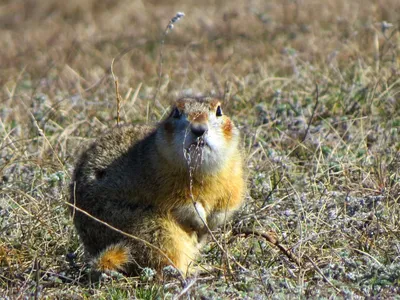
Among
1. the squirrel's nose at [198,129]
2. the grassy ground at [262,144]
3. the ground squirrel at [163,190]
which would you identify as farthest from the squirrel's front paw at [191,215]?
the squirrel's nose at [198,129]

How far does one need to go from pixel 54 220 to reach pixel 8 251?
1.61 feet


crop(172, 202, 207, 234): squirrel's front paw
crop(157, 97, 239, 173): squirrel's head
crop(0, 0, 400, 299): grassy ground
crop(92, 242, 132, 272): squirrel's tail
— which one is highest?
crop(157, 97, 239, 173): squirrel's head

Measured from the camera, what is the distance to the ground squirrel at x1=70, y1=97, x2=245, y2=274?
466cm

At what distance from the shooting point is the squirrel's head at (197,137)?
4539 mm

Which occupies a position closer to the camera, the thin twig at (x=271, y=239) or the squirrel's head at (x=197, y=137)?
the squirrel's head at (x=197, y=137)

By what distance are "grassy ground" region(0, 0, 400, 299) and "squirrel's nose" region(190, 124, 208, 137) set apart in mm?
660

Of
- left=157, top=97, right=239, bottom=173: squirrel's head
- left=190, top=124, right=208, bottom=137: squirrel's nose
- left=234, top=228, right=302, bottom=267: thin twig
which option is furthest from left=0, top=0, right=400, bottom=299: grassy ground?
left=190, top=124, right=208, bottom=137: squirrel's nose

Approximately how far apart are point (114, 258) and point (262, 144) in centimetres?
223

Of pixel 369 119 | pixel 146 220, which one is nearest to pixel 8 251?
pixel 146 220

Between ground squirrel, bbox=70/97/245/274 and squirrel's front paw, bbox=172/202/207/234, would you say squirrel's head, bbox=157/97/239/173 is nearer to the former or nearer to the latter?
ground squirrel, bbox=70/97/245/274

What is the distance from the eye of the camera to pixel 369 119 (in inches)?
268

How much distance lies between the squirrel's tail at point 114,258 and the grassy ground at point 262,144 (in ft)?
0.31

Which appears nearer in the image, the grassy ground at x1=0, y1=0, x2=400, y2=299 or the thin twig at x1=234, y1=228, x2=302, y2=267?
the grassy ground at x1=0, y1=0, x2=400, y2=299

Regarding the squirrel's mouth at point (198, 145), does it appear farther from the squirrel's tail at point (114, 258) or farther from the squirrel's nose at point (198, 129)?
the squirrel's tail at point (114, 258)
